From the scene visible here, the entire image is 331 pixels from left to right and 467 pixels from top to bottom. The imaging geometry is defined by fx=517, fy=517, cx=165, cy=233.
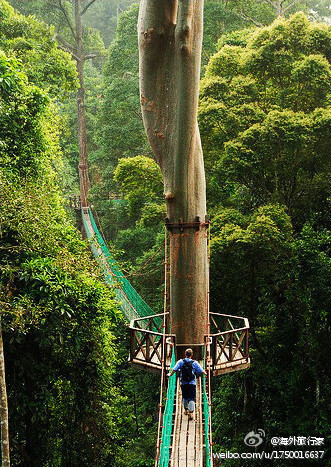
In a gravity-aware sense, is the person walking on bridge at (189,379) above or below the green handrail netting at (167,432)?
above

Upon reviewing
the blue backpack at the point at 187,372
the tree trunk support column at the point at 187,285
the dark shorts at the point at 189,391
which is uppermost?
the tree trunk support column at the point at 187,285

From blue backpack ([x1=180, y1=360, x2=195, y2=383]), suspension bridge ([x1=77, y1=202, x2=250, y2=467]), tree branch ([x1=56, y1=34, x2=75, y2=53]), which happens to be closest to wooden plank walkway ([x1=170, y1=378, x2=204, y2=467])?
suspension bridge ([x1=77, y1=202, x2=250, y2=467])

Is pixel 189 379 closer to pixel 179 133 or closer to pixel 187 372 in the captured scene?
pixel 187 372

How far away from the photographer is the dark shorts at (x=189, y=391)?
406 cm

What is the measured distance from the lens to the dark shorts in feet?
13.3

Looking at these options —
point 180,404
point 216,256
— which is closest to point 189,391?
point 180,404

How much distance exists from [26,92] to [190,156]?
10.2 feet

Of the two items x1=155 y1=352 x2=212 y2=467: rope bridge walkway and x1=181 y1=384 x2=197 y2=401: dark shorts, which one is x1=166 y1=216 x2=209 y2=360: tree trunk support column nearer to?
x1=155 y1=352 x2=212 y2=467: rope bridge walkway

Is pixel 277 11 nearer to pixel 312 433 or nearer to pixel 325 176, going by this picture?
pixel 325 176

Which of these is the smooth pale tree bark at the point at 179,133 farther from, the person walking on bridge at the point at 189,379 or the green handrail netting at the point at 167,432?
the green handrail netting at the point at 167,432

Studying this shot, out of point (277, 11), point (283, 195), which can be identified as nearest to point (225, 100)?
point (283, 195)

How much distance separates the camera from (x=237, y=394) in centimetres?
840

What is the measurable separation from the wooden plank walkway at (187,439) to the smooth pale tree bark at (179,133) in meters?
0.91

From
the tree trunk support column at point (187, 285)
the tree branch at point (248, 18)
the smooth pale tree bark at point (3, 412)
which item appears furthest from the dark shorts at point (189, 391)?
the tree branch at point (248, 18)
